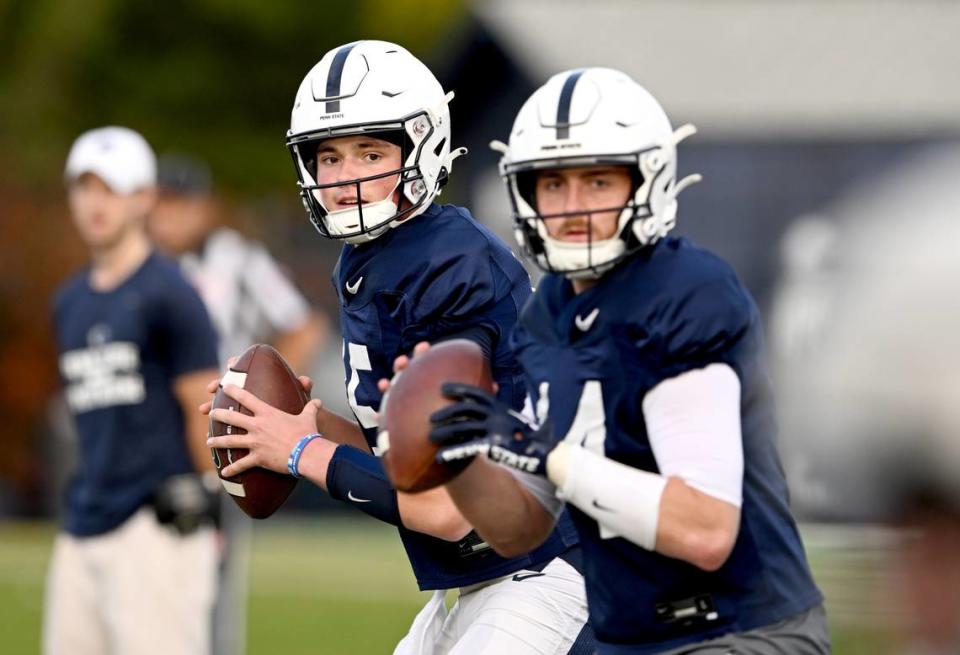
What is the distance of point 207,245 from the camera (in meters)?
8.74

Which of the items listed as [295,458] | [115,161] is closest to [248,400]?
[295,458]

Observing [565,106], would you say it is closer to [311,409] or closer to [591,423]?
[591,423]

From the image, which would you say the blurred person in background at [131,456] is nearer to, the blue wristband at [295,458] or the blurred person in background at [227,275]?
the blurred person in background at [227,275]

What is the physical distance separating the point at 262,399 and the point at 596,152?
3.52 ft

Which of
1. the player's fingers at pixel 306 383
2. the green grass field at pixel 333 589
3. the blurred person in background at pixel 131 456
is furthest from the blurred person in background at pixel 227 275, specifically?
the player's fingers at pixel 306 383

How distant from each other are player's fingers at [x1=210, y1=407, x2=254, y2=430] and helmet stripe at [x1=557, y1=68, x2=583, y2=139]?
1.01 m

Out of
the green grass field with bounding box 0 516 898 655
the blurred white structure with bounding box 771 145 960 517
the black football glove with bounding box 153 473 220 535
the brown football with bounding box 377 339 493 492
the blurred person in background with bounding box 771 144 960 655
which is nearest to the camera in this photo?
the brown football with bounding box 377 339 493 492

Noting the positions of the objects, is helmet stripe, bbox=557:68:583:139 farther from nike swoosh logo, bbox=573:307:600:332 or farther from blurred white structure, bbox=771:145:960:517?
blurred white structure, bbox=771:145:960:517

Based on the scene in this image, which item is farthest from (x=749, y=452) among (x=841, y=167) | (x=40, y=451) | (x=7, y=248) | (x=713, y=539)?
(x=7, y=248)

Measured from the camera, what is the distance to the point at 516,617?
4.12 metres

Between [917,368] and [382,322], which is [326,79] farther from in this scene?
[917,368]

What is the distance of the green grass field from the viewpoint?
23.7 feet

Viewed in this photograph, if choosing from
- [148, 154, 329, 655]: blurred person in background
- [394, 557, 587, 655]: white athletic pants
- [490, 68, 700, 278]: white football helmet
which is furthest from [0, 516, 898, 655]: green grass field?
[490, 68, 700, 278]: white football helmet

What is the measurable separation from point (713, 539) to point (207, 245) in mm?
5796
